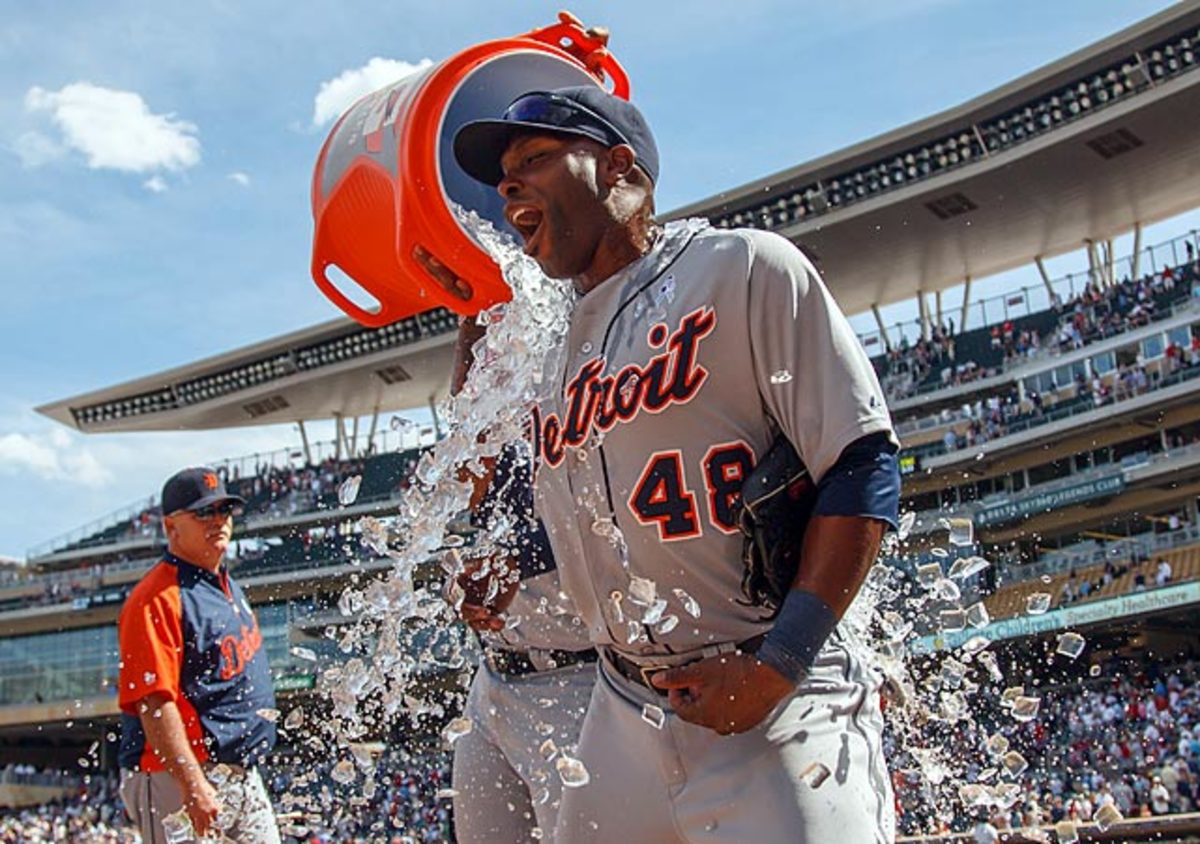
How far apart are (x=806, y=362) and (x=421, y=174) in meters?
2.13

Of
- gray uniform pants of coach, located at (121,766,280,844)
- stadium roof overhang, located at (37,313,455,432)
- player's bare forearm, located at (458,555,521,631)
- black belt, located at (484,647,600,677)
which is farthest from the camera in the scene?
stadium roof overhang, located at (37,313,455,432)

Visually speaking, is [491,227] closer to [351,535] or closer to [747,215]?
[747,215]

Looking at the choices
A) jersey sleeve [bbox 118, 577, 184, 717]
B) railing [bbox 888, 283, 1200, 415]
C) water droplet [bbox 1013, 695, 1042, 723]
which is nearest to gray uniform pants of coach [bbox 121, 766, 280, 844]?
jersey sleeve [bbox 118, 577, 184, 717]

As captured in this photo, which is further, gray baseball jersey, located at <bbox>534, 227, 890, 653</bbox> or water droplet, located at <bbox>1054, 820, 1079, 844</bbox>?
water droplet, located at <bbox>1054, 820, 1079, 844</bbox>

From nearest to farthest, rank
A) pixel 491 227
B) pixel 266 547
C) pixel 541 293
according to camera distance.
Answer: pixel 541 293, pixel 491 227, pixel 266 547

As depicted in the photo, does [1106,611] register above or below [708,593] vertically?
below

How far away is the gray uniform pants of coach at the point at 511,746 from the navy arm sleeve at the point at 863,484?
172 centimetres

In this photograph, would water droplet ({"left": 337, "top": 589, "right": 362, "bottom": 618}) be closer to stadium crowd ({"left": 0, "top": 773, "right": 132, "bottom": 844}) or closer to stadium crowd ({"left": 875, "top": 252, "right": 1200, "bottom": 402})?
stadium crowd ({"left": 0, "top": 773, "right": 132, "bottom": 844})

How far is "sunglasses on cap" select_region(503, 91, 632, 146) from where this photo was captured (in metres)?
2.61

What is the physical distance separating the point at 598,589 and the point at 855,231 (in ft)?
110

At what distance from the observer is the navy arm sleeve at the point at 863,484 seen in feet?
7.30

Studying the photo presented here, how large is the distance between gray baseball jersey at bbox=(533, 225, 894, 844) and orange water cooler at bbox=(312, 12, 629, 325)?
5.12 feet

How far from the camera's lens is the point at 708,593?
245cm

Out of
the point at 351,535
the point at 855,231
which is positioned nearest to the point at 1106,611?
the point at 855,231
